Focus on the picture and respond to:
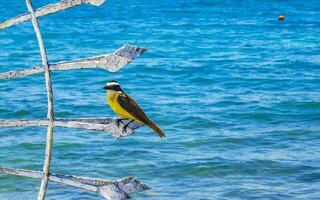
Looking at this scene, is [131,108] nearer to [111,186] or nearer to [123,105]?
[123,105]

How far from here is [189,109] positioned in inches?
844

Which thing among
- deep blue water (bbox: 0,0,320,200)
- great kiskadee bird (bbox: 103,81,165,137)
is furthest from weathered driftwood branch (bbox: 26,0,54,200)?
deep blue water (bbox: 0,0,320,200)

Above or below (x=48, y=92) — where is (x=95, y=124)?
below

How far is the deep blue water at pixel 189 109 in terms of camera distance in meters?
14.2

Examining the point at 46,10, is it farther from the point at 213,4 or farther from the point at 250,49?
the point at 213,4

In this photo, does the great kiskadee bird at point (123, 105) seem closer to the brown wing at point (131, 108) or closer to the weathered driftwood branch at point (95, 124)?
the brown wing at point (131, 108)

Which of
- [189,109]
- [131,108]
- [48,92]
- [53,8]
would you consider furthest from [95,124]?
[189,109]

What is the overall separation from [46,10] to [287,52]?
3022cm

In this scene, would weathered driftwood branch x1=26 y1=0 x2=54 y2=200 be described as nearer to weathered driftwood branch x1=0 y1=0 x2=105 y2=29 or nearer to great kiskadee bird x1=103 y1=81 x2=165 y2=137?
weathered driftwood branch x1=0 y1=0 x2=105 y2=29

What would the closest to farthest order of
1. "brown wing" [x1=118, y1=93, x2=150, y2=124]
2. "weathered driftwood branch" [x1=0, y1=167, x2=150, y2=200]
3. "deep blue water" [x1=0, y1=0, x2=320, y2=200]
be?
"weathered driftwood branch" [x1=0, y1=167, x2=150, y2=200] < "brown wing" [x1=118, y1=93, x2=150, y2=124] < "deep blue water" [x1=0, y1=0, x2=320, y2=200]

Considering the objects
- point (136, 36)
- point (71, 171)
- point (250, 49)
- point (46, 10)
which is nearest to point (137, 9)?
point (136, 36)

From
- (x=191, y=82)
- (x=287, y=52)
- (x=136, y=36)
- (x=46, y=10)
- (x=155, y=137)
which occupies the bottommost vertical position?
(x=46, y=10)

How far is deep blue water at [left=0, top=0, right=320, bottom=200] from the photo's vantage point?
14.2 m

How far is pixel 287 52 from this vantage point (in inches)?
1348
